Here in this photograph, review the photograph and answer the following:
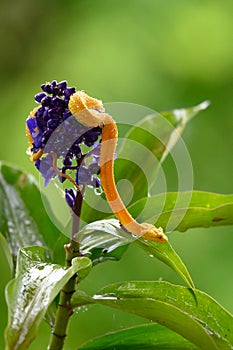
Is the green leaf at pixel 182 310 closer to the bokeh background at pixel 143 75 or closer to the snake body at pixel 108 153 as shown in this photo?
the snake body at pixel 108 153

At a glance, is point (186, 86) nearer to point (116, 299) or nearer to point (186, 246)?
point (186, 246)

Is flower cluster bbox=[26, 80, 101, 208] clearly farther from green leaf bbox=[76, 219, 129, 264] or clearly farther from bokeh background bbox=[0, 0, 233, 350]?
bokeh background bbox=[0, 0, 233, 350]

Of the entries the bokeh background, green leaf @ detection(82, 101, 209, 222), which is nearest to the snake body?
green leaf @ detection(82, 101, 209, 222)

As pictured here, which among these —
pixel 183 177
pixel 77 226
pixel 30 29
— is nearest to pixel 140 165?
pixel 183 177

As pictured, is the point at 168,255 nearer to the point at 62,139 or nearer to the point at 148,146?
the point at 62,139

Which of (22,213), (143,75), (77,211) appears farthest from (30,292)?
(143,75)

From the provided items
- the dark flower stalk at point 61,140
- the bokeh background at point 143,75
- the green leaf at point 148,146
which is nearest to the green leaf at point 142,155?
the green leaf at point 148,146
